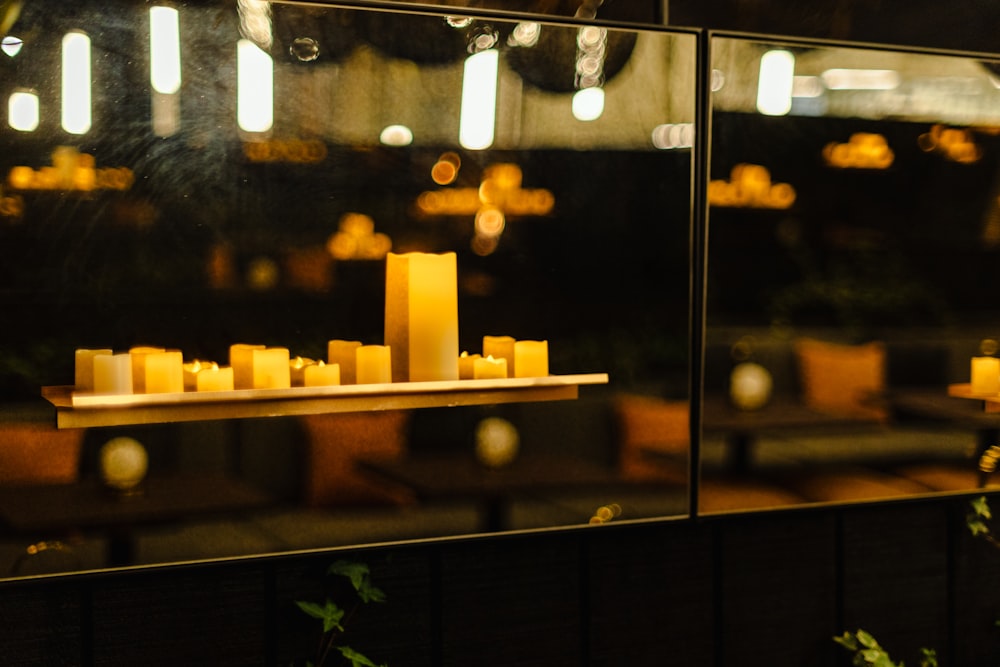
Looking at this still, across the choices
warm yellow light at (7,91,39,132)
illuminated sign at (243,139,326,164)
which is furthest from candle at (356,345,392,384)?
warm yellow light at (7,91,39,132)

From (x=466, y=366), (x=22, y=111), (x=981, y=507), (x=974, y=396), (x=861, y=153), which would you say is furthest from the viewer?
(x=981, y=507)

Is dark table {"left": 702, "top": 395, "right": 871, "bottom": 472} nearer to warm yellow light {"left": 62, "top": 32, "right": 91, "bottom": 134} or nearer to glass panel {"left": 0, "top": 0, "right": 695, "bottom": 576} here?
glass panel {"left": 0, "top": 0, "right": 695, "bottom": 576}

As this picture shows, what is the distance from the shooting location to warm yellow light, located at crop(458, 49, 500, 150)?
207 centimetres

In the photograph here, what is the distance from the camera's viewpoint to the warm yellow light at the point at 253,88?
1.92 meters

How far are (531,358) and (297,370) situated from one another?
474mm

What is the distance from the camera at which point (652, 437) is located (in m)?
2.25

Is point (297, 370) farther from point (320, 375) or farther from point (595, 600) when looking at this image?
point (595, 600)

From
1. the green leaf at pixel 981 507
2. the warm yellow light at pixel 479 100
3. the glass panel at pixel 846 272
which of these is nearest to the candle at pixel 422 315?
the warm yellow light at pixel 479 100

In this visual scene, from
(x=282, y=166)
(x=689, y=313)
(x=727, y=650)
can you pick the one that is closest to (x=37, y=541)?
(x=282, y=166)

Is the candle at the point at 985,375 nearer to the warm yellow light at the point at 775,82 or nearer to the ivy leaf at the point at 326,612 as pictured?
the warm yellow light at the point at 775,82

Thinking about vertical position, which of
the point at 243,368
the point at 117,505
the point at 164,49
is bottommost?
the point at 117,505

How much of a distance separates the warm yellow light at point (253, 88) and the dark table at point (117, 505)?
25.9 inches

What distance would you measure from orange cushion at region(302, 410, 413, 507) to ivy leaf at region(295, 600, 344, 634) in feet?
0.91

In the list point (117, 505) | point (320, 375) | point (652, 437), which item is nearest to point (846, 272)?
point (652, 437)
